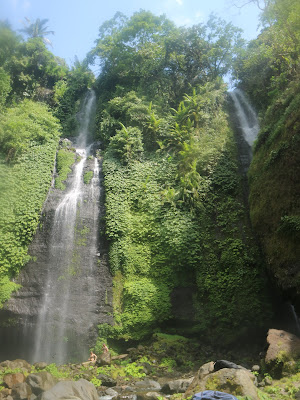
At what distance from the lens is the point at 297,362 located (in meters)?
8.07

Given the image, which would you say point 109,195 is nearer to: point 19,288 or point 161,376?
point 19,288

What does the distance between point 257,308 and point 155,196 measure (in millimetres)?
6647

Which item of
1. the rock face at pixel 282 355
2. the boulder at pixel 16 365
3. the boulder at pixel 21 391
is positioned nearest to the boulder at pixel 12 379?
the boulder at pixel 21 391

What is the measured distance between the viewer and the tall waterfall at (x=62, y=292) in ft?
39.0

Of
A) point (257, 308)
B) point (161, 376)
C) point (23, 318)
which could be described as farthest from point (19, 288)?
point (257, 308)

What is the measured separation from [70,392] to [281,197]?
8941 mm

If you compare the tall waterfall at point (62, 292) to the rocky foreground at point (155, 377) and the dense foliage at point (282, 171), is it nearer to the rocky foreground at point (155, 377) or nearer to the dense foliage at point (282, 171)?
the rocky foreground at point (155, 377)

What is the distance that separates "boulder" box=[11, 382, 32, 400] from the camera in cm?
817

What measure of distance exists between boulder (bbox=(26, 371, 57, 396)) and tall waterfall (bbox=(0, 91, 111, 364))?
2.92 m

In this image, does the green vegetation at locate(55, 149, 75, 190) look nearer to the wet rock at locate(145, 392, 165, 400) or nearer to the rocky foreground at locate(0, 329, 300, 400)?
the rocky foreground at locate(0, 329, 300, 400)

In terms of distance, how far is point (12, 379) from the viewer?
Answer: 348 inches

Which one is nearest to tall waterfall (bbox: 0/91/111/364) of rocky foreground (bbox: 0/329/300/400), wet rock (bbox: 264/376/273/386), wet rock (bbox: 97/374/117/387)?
rocky foreground (bbox: 0/329/300/400)

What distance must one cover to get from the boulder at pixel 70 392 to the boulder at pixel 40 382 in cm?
109

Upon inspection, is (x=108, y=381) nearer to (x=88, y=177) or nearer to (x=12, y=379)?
(x=12, y=379)
